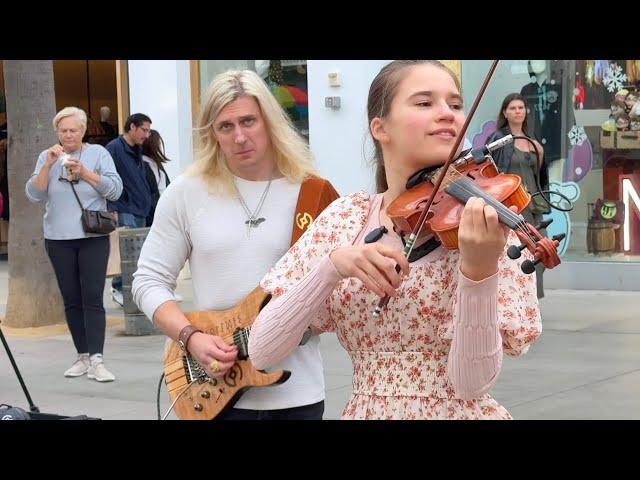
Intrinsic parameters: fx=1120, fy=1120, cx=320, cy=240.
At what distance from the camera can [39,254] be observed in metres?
10.2

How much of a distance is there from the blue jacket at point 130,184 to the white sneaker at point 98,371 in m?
3.35

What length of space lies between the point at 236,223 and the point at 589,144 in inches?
335

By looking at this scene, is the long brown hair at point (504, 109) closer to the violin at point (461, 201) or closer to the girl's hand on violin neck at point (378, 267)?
the violin at point (461, 201)

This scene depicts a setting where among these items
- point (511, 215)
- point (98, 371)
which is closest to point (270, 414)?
point (511, 215)

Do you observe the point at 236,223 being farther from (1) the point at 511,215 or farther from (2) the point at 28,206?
(2) the point at 28,206

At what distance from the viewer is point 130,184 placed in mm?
11180

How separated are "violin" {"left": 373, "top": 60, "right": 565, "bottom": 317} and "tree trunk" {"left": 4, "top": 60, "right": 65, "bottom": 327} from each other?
8.06 meters

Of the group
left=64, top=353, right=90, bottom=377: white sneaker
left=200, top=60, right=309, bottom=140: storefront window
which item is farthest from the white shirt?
left=200, top=60, right=309, bottom=140: storefront window

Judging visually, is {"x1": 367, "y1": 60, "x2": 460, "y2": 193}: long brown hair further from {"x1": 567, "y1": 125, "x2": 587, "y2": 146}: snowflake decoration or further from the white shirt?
{"x1": 567, "y1": 125, "x2": 587, "y2": 146}: snowflake decoration

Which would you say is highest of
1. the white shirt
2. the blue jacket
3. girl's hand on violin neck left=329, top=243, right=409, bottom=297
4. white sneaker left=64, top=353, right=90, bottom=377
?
girl's hand on violin neck left=329, top=243, right=409, bottom=297

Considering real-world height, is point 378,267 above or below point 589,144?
above

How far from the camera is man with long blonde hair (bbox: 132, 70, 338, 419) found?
3549 millimetres

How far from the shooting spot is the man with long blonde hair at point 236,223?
11.6 ft
